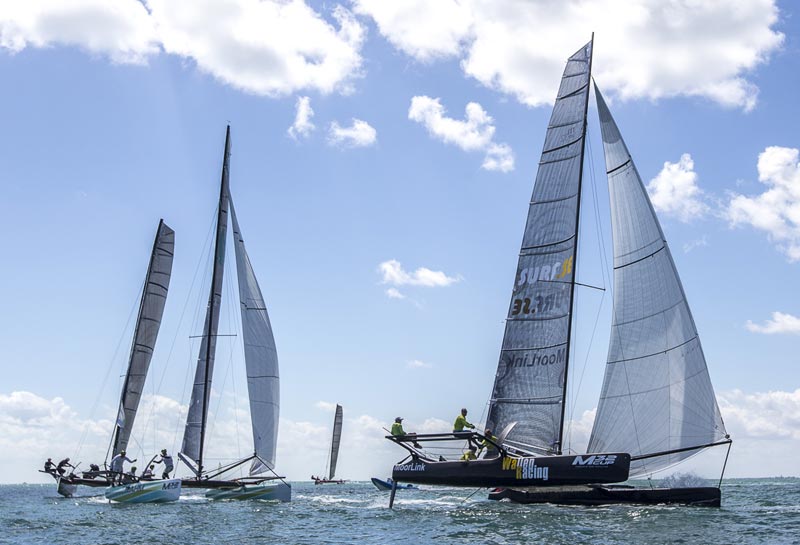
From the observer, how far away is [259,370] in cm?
3962

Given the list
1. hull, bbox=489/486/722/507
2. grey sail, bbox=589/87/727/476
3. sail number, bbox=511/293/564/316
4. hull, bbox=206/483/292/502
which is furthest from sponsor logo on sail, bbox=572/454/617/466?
hull, bbox=206/483/292/502

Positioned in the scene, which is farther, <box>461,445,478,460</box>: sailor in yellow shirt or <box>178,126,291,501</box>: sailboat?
<box>178,126,291,501</box>: sailboat

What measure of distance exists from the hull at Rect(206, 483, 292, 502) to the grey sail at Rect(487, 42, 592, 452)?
1173 centimetres

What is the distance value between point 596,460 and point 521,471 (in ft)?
7.92

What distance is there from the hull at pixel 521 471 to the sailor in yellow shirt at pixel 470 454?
0.57m

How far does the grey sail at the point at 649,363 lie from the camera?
84.0ft

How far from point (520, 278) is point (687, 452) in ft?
27.1

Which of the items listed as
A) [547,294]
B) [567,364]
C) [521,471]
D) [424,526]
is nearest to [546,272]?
[547,294]

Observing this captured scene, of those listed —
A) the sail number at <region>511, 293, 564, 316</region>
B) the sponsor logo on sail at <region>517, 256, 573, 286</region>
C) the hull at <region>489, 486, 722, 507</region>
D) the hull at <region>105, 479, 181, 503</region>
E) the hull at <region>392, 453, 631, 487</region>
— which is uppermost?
the sponsor logo on sail at <region>517, 256, 573, 286</region>

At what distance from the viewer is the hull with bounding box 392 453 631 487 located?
24656 millimetres

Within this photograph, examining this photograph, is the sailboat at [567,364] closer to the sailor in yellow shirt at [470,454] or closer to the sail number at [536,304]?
the sail number at [536,304]

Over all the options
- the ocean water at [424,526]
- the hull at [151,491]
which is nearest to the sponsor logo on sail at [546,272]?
the ocean water at [424,526]

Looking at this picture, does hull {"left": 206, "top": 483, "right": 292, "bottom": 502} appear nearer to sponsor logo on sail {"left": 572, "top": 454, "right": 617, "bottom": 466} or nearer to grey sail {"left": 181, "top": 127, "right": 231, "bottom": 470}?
grey sail {"left": 181, "top": 127, "right": 231, "bottom": 470}

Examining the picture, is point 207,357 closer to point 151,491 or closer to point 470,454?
point 151,491
